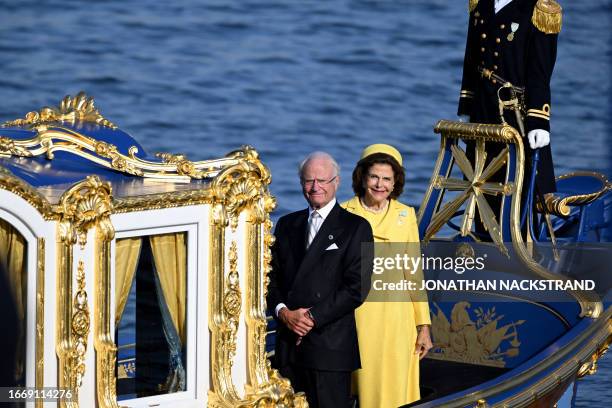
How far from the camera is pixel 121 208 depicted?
7.01 metres

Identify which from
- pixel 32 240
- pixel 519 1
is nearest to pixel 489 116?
pixel 519 1

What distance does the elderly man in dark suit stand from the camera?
7.71m

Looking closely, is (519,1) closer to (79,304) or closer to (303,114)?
(79,304)

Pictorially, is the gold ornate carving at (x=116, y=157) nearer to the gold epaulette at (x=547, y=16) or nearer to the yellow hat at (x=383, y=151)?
the yellow hat at (x=383, y=151)

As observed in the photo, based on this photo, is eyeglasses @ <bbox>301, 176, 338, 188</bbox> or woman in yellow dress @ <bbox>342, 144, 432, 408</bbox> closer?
eyeglasses @ <bbox>301, 176, 338, 188</bbox>

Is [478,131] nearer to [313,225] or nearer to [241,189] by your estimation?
[313,225]

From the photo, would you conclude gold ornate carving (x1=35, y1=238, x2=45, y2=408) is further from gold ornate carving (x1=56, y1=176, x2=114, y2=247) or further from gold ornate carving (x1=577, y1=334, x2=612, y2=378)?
gold ornate carving (x1=577, y1=334, x2=612, y2=378)

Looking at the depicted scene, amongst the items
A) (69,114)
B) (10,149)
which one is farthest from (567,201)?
(10,149)

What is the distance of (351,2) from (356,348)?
18272mm

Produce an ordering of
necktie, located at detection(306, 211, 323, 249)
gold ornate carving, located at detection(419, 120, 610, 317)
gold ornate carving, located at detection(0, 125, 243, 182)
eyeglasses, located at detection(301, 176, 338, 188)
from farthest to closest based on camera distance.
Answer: gold ornate carving, located at detection(419, 120, 610, 317) < necktie, located at detection(306, 211, 323, 249) < eyeglasses, located at detection(301, 176, 338, 188) < gold ornate carving, located at detection(0, 125, 243, 182)

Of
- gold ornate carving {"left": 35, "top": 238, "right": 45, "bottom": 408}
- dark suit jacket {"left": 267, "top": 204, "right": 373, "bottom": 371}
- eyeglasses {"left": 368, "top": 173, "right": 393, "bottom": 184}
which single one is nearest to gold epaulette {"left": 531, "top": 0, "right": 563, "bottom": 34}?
eyeglasses {"left": 368, "top": 173, "right": 393, "bottom": 184}

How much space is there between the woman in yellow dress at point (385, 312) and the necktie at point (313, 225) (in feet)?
1.22

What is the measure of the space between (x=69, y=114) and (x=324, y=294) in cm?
127

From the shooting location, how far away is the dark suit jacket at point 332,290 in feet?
25.3
